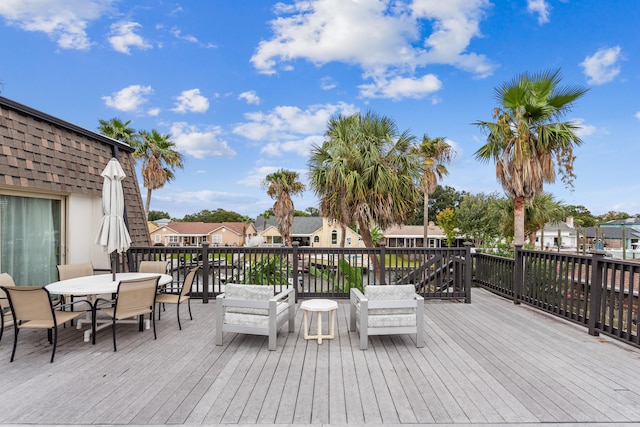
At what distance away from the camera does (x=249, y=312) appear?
3.79 metres

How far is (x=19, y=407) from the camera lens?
247cm

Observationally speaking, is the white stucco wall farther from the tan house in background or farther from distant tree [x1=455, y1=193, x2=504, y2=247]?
the tan house in background

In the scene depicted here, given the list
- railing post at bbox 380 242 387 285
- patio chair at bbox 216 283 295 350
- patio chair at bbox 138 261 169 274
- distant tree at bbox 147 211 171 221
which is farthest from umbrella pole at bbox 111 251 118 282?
distant tree at bbox 147 211 171 221

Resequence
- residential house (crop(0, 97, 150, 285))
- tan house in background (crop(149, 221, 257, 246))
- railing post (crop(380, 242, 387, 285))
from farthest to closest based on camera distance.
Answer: tan house in background (crop(149, 221, 257, 246)) → railing post (crop(380, 242, 387, 285)) → residential house (crop(0, 97, 150, 285))

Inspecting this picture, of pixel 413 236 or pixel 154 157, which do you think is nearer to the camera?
pixel 154 157

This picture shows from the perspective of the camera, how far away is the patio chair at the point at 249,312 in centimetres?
370

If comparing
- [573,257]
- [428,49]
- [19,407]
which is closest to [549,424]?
[573,257]

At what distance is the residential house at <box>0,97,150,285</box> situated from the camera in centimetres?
477

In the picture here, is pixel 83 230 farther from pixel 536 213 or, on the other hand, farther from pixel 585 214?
pixel 585 214

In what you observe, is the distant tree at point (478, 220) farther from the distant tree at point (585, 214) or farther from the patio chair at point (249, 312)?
the distant tree at point (585, 214)

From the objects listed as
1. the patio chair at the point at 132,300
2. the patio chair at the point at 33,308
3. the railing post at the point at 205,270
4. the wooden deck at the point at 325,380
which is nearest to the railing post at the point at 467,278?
the wooden deck at the point at 325,380

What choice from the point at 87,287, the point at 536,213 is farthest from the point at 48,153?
the point at 536,213

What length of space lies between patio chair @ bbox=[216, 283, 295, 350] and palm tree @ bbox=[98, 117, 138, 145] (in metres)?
16.6

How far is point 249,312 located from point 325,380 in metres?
1.27
